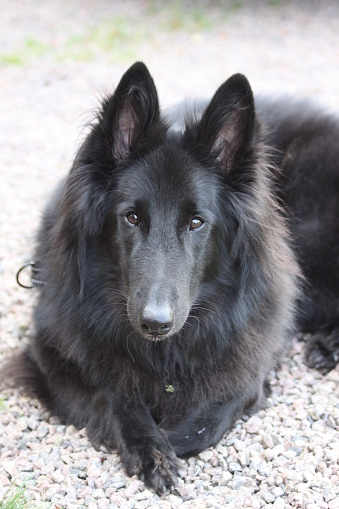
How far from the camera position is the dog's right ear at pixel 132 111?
292 centimetres

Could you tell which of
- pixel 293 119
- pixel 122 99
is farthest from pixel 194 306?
pixel 293 119

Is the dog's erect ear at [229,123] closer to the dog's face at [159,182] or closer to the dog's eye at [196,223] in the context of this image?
the dog's face at [159,182]

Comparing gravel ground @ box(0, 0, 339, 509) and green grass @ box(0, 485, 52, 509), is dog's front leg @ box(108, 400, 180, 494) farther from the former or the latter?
green grass @ box(0, 485, 52, 509)

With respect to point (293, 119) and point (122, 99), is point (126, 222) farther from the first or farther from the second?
point (293, 119)

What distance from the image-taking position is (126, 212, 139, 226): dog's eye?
298 centimetres

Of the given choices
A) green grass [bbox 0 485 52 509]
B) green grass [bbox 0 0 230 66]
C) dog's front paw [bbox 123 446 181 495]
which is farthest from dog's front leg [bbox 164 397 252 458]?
green grass [bbox 0 0 230 66]

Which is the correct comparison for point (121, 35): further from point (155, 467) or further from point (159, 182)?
point (155, 467)

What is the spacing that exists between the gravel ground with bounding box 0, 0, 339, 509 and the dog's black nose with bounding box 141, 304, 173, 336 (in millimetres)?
830

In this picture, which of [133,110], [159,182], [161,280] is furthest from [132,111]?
[161,280]

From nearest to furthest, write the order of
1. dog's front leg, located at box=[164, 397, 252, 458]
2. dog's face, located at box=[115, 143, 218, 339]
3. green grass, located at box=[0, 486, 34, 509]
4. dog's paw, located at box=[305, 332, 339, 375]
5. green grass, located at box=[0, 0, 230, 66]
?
green grass, located at box=[0, 486, 34, 509] → dog's face, located at box=[115, 143, 218, 339] → dog's front leg, located at box=[164, 397, 252, 458] → dog's paw, located at box=[305, 332, 339, 375] → green grass, located at box=[0, 0, 230, 66]

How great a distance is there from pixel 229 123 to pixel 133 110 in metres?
0.48

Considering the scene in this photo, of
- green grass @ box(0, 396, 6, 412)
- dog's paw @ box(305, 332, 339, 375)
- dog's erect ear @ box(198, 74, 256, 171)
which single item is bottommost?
dog's paw @ box(305, 332, 339, 375)

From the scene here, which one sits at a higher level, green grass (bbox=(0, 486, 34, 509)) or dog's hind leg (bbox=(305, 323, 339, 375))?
green grass (bbox=(0, 486, 34, 509))

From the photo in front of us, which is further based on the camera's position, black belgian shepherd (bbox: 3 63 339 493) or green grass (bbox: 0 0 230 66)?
green grass (bbox: 0 0 230 66)
